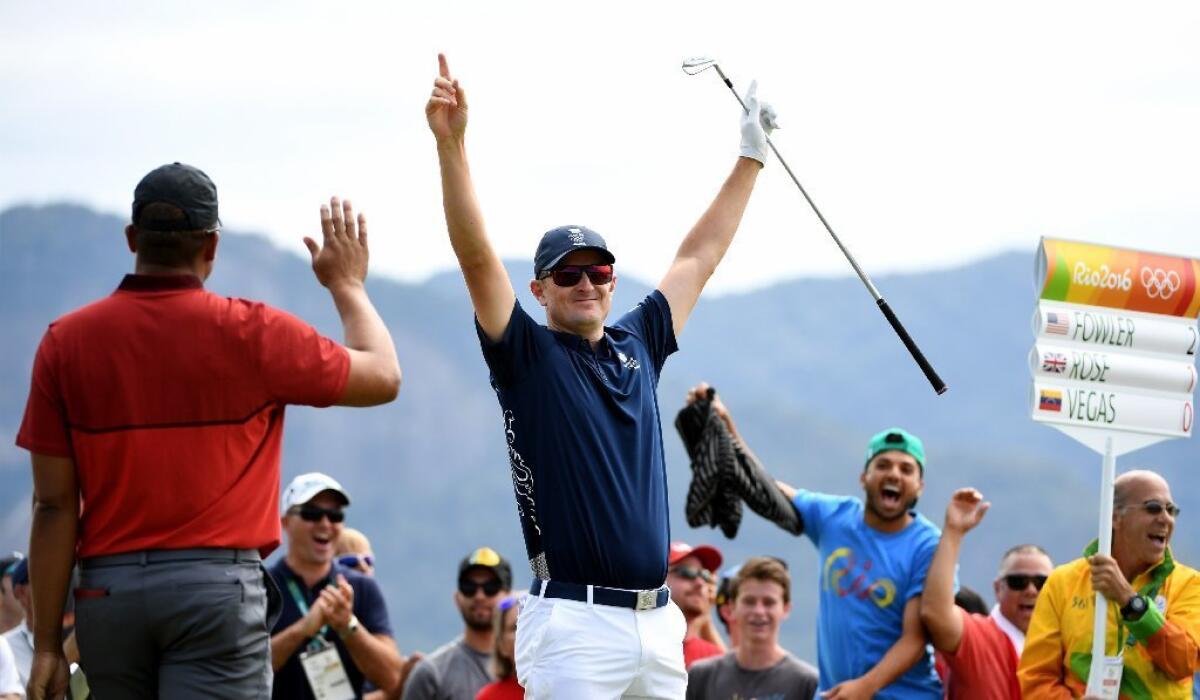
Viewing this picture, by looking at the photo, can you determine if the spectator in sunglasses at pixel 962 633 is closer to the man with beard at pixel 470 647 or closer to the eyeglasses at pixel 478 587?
the man with beard at pixel 470 647

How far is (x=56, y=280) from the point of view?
178 feet

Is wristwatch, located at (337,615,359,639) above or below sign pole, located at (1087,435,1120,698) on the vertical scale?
below

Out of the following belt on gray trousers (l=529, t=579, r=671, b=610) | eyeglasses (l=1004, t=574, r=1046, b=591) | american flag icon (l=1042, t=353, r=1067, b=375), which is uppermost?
american flag icon (l=1042, t=353, r=1067, b=375)

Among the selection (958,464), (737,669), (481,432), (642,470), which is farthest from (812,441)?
(642,470)

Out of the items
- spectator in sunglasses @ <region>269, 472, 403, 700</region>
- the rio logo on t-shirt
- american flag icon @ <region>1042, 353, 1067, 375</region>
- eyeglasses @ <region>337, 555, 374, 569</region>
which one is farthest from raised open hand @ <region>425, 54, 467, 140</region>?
eyeglasses @ <region>337, 555, 374, 569</region>

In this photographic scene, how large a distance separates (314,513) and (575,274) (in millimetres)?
3520

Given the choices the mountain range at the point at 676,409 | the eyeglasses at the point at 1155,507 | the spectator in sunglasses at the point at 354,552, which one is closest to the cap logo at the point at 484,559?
the spectator in sunglasses at the point at 354,552

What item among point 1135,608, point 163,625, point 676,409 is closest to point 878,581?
point 1135,608

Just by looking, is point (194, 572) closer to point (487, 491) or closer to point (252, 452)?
point (252, 452)

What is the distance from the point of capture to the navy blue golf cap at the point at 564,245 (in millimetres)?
5543

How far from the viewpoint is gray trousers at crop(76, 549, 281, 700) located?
467 cm

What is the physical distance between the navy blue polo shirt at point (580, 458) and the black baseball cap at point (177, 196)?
0.94 metres

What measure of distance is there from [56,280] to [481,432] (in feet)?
48.3

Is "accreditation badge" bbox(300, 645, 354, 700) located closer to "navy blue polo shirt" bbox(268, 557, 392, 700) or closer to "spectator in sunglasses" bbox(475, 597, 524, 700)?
"navy blue polo shirt" bbox(268, 557, 392, 700)
